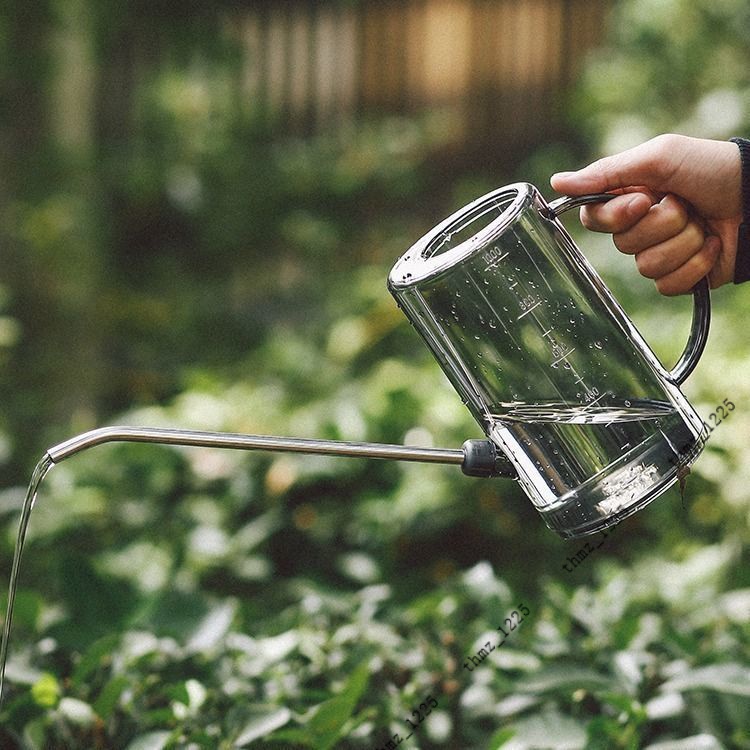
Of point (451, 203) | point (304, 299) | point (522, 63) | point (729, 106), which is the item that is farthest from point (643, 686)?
point (522, 63)

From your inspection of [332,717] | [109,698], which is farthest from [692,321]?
[109,698]

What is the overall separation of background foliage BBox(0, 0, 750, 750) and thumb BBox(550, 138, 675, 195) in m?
0.41

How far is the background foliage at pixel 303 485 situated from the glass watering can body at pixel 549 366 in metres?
0.13

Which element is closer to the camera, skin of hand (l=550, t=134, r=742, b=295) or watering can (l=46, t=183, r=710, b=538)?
watering can (l=46, t=183, r=710, b=538)

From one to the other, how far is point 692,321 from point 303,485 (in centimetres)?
143

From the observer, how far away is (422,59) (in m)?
5.61

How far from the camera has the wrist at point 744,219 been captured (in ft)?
3.84

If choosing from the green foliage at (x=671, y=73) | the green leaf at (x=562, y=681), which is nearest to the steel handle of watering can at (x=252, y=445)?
the green leaf at (x=562, y=681)

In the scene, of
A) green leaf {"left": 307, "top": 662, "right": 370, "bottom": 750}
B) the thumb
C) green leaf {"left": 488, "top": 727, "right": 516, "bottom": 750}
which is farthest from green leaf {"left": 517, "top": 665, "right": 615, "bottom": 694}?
the thumb

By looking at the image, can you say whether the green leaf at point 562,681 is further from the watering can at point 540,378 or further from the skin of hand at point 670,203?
the skin of hand at point 670,203

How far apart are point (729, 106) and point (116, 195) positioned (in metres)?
3.23

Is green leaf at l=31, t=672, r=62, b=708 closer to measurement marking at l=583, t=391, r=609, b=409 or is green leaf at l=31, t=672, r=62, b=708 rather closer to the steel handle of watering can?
the steel handle of watering can

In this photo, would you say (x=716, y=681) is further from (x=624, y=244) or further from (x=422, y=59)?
(x=422, y=59)

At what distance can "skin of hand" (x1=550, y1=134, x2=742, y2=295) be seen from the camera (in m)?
1.13
